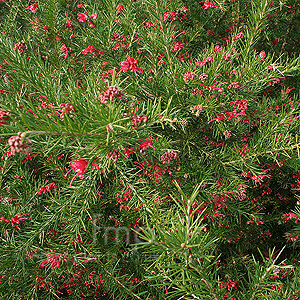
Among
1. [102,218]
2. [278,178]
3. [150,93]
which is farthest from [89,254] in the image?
[278,178]

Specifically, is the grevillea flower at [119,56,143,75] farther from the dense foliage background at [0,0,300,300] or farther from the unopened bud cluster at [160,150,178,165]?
the unopened bud cluster at [160,150,178,165]

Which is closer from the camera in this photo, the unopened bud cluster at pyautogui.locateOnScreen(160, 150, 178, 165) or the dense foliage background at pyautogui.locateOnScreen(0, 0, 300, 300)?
the dense foliage background at pyautogui.locateOnScreen(0, 0, 300, 300)

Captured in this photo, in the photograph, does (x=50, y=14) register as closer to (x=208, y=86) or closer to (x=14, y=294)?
(x=208, y=86)

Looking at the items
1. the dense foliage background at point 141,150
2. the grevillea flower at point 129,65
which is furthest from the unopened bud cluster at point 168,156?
the grevillea flower at point 129,65

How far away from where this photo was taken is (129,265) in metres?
1.20

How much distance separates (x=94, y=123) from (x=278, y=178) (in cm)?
145

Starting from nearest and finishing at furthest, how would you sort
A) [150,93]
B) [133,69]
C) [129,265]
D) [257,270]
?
[257,270]
[133,69]
[150,93]
[129,265]

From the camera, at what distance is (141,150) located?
28.0 inches

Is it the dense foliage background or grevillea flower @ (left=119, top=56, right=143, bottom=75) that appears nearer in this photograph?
the dense foliage background

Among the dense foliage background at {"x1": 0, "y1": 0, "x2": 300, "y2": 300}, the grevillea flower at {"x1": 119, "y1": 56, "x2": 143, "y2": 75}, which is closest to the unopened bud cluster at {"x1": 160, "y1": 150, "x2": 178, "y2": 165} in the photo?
the dense foliage background at {"x1": 0, "y1": 0, "x2": 300, "y2": 300}

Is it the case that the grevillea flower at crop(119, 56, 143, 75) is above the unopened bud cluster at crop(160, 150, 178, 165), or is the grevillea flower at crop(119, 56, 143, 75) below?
above

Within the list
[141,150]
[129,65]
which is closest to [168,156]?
[141,150]

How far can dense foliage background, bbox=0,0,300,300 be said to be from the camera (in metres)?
0.56

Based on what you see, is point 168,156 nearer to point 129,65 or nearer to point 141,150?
point 141,150
